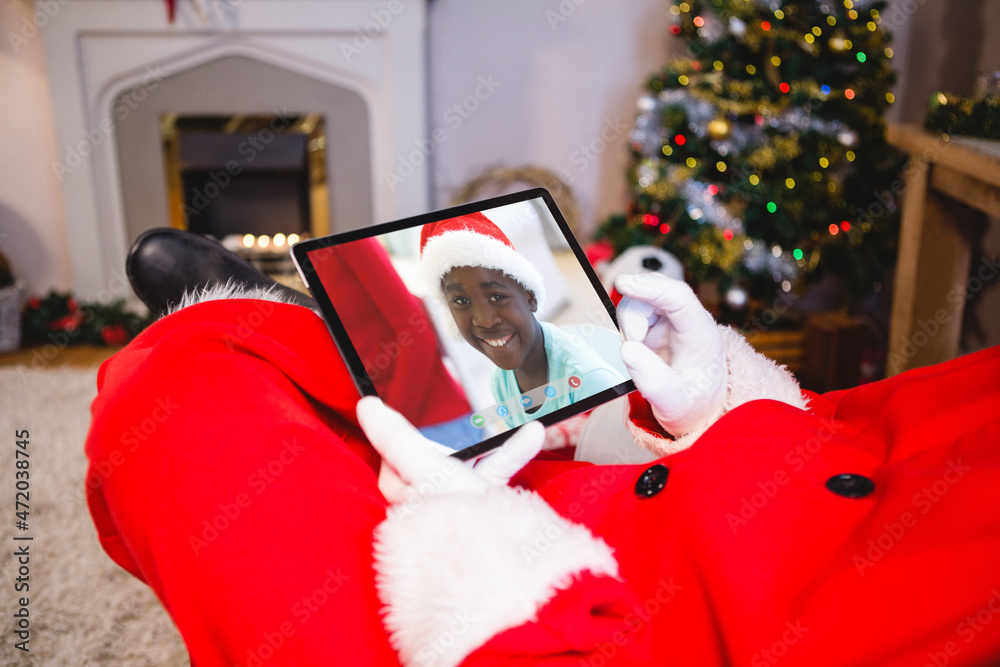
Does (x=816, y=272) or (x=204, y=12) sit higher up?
(x=204, y=12)

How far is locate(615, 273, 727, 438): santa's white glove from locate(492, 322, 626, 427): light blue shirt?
0.14 ft

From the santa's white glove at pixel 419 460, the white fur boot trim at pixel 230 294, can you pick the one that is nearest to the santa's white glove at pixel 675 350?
the santa's white glove at pixel 419 460

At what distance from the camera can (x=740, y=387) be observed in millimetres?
754

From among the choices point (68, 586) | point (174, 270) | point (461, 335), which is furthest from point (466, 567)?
point (68, 586)

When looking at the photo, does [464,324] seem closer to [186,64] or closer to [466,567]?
[466,567]

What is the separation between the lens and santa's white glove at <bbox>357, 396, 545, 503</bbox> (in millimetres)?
545

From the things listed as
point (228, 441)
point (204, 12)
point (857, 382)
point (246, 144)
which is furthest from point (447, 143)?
point (228, 441)

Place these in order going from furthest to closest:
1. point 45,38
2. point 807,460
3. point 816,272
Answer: point 45,38, point 816,272, point 807,460

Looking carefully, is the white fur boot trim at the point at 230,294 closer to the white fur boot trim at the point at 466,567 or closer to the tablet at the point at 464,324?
the tablet at the point at 464,324

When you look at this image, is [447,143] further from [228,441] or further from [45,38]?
[228,441]

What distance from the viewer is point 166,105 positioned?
8.22ft

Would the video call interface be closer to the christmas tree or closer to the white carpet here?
the white carpet

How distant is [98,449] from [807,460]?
0.57 meters

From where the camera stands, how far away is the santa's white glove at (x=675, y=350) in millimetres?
687
